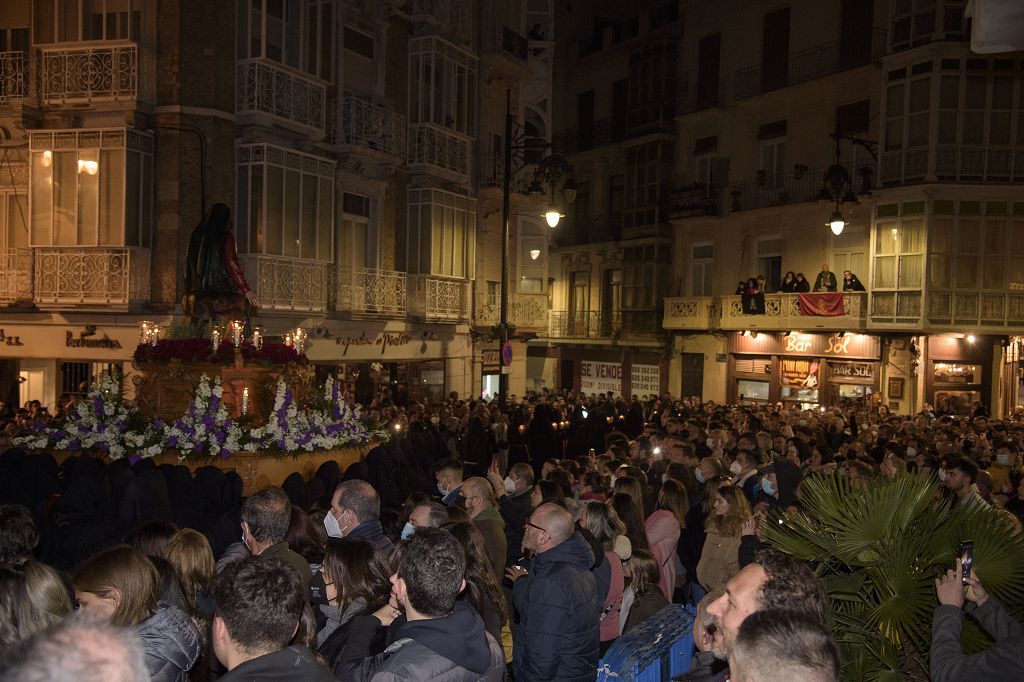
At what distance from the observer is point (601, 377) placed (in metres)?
40.5

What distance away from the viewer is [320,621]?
562 centimetres

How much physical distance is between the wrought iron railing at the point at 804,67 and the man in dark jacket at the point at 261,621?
94.7ft

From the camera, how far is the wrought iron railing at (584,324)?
3891cm

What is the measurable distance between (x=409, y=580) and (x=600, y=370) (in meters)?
36.7

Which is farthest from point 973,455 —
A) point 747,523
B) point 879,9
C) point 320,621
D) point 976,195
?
point 879,9

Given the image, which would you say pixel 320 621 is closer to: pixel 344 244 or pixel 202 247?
pixel 202 247

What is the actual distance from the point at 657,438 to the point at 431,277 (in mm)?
13381

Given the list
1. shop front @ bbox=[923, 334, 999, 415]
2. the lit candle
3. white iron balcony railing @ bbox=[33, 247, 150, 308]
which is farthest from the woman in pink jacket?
shop front @ bbox=[923, 334, 999, 415]

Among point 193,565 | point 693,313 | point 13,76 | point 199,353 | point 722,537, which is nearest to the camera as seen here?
point 193,565

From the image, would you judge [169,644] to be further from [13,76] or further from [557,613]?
[13,76]

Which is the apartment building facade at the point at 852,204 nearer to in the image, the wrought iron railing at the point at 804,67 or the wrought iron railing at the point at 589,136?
the wrought iron railing at the point at 804,67

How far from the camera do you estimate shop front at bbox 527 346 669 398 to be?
3759cm

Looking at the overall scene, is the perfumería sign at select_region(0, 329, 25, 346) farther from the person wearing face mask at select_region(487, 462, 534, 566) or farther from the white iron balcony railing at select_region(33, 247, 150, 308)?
the person wearing face mask at select_region(487, 462, 534, 566)

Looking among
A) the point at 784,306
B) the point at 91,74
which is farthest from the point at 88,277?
the point at 784,306
